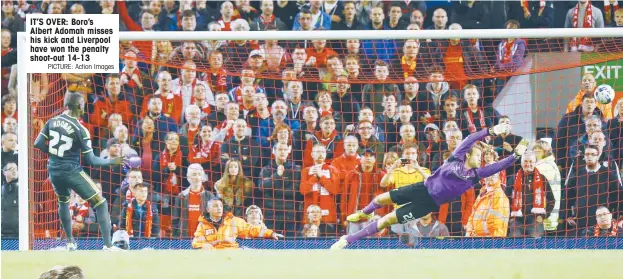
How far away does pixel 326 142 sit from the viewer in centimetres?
830

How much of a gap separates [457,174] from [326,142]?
4.07 ft

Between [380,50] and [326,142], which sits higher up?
[380,50]

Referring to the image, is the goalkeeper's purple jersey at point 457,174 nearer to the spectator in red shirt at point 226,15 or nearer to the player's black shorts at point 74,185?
the player's black shorts at point 74,185

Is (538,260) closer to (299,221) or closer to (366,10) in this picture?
(299,221)

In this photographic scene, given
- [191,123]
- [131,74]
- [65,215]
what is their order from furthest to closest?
[131,74], [191,123], [65,215]

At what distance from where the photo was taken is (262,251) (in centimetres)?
568

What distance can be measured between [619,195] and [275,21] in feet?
10.2

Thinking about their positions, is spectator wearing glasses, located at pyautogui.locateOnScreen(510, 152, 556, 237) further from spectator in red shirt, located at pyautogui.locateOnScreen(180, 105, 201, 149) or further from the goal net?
spectator in red shirt, located at pyautogui.locateOnScreen(180, 105, 201, 149)

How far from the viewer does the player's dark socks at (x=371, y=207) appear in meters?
7.60

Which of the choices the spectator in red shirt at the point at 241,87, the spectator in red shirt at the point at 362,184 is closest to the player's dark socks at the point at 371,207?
the spectator in red shirt at the point at 362,184

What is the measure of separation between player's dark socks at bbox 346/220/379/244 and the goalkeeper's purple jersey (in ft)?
1.38

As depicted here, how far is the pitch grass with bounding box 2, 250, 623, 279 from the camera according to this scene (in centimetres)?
559

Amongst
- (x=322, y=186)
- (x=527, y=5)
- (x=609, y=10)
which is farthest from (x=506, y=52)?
(x=322, y=186)

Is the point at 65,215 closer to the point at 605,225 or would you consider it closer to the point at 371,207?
the point at 371,207
